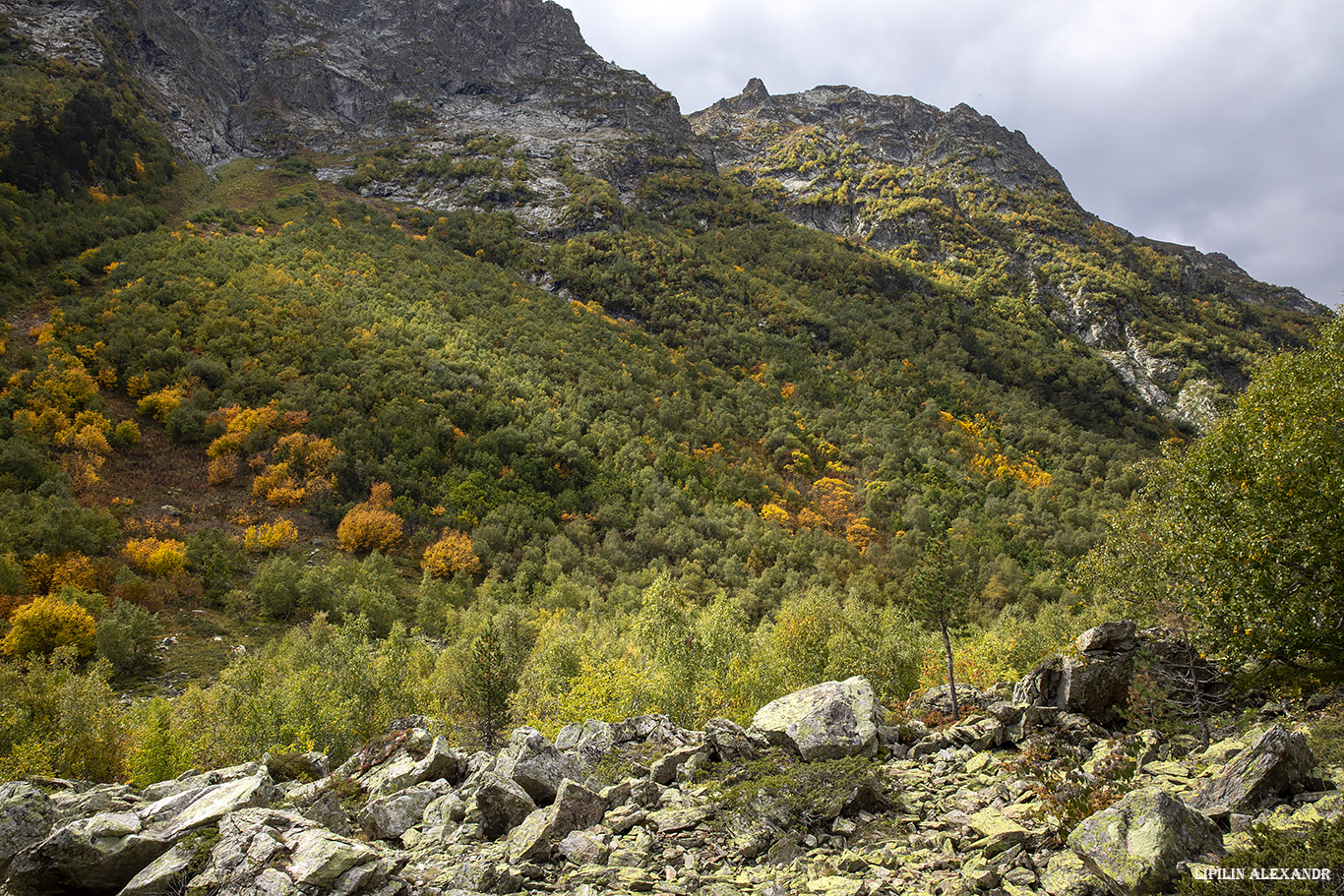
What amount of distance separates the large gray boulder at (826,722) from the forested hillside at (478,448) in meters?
10.1

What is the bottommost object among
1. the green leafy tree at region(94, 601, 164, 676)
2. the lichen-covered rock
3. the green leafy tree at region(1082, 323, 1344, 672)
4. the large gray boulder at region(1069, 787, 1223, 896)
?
the green leafy tree at region(94, 601, 164, 676)

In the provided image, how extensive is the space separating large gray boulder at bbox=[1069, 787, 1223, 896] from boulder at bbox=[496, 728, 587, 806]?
11.7 meters

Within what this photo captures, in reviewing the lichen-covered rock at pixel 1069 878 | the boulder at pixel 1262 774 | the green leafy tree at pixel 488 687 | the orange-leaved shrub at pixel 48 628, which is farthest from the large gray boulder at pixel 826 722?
the orange-leaved shrub at pixel 48 628

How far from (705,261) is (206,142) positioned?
6074 inches

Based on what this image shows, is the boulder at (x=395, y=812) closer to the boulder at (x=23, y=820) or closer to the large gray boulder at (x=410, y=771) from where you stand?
the large gray boulder at (x=410, y=771)

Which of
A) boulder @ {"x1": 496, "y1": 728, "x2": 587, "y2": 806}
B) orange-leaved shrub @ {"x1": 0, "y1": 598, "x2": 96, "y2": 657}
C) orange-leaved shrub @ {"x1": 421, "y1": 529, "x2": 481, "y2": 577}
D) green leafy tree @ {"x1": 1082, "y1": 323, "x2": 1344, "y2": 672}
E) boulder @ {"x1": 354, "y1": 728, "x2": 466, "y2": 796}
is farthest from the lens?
orange-leaved shrub @ {"x1": 421, "y1": 529, "x2": 481, "y2": 577}

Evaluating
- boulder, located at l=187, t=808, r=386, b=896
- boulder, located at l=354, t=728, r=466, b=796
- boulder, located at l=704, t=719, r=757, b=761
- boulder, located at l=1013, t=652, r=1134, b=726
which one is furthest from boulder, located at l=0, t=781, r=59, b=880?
boulder, located at l=1013, t=652, r=1134, b=726

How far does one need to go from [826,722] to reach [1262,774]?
950 centimetres

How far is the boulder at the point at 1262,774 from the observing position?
8891 millimetres

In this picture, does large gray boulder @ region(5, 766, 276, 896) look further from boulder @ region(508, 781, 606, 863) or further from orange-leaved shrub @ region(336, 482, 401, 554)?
orange-leaved shrub @ region(336, 482, 401, 554)

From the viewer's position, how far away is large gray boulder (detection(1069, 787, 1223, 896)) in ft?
25.3

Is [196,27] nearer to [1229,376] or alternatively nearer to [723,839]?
[723,839]

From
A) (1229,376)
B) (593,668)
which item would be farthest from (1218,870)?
(1229,376)

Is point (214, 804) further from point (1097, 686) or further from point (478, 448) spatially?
point (478, 448)
